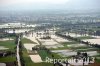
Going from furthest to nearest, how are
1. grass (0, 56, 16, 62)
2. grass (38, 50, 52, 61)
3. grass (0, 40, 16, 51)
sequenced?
grass (0, 40, 16, 51) < grass (38, 50, 52, 61) < grass (0, 56, 16, 62)

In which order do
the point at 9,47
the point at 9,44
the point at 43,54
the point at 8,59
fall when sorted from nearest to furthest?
the point at 8,59 → the point at 43,54 → the point at 9,47 → the point at 9,44

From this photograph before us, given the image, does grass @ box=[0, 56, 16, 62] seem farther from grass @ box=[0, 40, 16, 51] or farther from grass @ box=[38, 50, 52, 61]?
grass @ box=[0, 40, 16, 51]

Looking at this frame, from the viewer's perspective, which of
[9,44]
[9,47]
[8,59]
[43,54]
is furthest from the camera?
[9,44]

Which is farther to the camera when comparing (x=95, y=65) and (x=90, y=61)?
(x=90, y=61)

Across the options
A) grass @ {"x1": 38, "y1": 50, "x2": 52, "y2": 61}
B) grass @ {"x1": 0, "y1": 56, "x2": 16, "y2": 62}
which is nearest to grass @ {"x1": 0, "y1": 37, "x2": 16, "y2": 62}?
grass @ {"x1": 0, "y1": 56, "x2": 16, "y2": 62}

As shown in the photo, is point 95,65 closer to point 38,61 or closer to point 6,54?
point 38,61

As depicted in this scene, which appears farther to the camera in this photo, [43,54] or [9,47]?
[9,47]

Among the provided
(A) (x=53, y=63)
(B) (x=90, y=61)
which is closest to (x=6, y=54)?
(A) (x=53, y=63)

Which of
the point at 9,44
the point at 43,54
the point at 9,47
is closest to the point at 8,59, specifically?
the point at 43,54

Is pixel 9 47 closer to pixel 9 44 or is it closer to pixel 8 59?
pixel 9 44

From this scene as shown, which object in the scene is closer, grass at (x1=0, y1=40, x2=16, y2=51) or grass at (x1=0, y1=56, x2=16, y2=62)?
grass at (x1=0, y1=56, x2=16, y2=62)

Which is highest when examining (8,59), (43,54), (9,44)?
(8,59)
